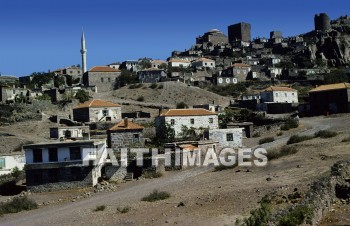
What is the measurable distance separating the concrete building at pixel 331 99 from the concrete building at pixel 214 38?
85.1 metres

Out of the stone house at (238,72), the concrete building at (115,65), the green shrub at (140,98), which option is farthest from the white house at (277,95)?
the concrete building at (115,65)

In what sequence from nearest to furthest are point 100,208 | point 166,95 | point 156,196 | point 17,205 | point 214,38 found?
point 100,208
point 156,196
point 17,205
point 166,95
point 214,38

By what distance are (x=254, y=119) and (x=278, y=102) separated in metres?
10.8

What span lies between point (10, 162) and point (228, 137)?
17729 mm

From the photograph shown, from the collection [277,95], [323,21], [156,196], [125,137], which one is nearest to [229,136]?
[125,137]

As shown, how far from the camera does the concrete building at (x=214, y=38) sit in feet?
468

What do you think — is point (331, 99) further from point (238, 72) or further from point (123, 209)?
point (123, 209)

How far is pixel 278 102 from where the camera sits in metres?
64.0

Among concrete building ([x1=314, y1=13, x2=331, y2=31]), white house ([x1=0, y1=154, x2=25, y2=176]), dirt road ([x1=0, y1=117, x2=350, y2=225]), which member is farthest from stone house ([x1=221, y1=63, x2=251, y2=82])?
dirt road ([x1=0, y1=117, x2=350, y2=225])

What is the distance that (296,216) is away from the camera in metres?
14.4

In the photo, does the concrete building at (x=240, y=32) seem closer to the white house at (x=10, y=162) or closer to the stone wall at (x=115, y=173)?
the white house at (x=10, y=162)

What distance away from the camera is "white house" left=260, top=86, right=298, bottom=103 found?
2613 inches

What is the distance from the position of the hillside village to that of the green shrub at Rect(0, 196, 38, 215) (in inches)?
135

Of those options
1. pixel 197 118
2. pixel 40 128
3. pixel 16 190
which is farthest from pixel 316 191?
pixel 40 128
